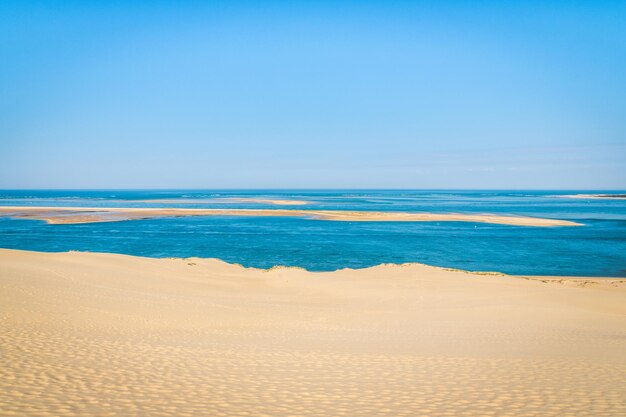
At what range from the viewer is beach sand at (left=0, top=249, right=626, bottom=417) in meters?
6.98

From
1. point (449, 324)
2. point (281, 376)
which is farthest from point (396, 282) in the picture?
point (281, 376)

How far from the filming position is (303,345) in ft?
37.2

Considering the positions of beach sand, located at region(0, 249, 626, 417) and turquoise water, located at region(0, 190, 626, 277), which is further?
turquoise water, located at region(0, 190, 626, 277)

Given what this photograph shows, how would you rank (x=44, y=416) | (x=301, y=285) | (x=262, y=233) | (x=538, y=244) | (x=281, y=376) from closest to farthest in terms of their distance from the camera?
(x=44, y=416) < (x=281, y=376) < (x=301, y=285) < (x=538, y=244) < (x=262, y=233)

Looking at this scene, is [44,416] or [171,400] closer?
[44,416]

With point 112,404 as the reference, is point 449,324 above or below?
below

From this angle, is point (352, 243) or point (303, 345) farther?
point (352, 243)

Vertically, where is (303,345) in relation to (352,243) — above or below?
above

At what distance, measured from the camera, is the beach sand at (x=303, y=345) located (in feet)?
22.9

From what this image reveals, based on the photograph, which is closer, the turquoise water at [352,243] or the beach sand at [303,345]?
the beach sand at [303,345]

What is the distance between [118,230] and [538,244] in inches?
1757

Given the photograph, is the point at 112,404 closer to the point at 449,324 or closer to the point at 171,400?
the point at 171,400

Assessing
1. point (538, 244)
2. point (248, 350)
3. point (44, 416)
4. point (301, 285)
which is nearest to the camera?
point (44, 416)

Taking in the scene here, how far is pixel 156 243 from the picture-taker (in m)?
40.8
